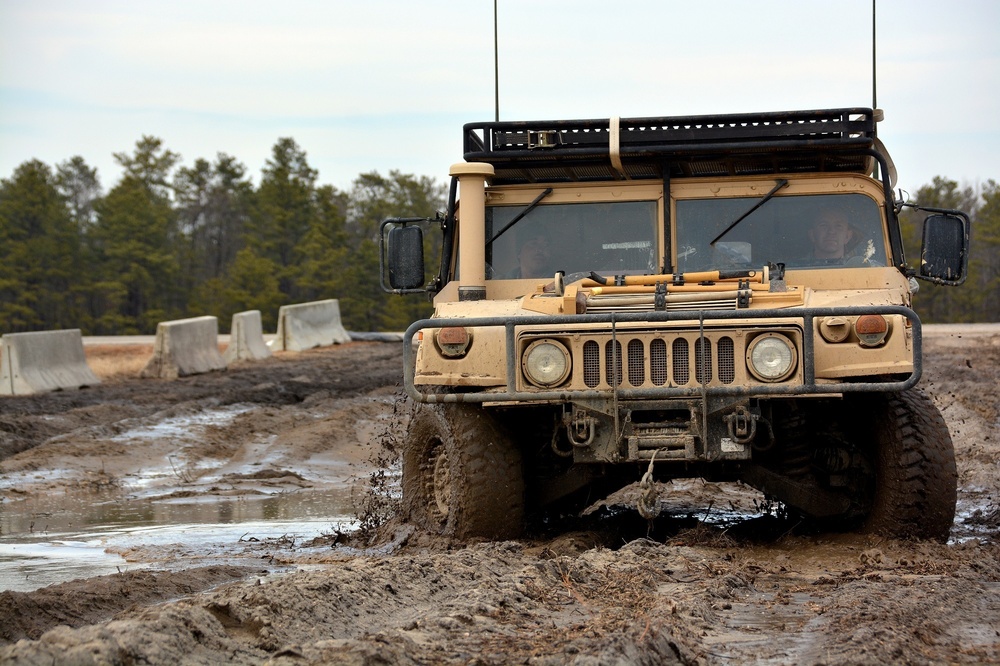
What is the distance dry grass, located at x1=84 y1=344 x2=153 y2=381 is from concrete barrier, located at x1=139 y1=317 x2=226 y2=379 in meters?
0.45

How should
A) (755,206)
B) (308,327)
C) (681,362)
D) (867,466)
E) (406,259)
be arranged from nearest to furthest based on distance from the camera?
(681,362), (867,466), (755,206), (406,259), (308,327)

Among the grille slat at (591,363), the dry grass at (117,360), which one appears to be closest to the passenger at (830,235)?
the grille slat at (591,363)

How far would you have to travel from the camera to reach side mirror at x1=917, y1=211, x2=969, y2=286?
25.3ft

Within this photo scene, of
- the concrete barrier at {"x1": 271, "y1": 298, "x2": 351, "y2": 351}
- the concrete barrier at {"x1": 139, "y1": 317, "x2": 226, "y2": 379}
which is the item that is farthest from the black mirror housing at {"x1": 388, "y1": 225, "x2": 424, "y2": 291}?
the concrete barrier at {"x1": 271, "y1": 298, "x2": 351, "y2": 351}

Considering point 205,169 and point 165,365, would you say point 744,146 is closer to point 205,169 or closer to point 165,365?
point 165,365

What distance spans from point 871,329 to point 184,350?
51.5ft

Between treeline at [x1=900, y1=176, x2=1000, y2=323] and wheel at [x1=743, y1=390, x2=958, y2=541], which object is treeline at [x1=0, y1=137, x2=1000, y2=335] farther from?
wheel at [x1=743, y1=390, x2=958, y2=541]

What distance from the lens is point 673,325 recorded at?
651 centimetres

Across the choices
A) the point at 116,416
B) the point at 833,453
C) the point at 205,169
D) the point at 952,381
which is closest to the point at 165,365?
the point at 116,416

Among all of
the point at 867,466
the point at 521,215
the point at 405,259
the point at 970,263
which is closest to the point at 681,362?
the point at 867,466

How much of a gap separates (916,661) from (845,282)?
372 centimetres

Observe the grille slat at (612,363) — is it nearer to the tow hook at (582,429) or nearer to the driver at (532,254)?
the tow hook at (582,429)

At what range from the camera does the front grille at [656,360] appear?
6.49 metres

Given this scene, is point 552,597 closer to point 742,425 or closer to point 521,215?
point 742,425
